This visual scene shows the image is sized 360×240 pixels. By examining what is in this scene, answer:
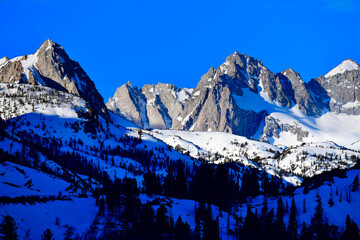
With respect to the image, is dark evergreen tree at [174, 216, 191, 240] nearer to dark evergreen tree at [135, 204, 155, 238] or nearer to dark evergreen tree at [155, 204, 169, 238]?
dark evergreen tree at [155, 204, 169, 238]

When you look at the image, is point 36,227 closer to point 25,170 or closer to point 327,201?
point 25,170

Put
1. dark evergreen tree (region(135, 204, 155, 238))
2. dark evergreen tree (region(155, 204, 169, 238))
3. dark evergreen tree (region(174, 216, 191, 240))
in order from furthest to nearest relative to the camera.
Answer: dark evergreen tree (region(174, 216, 191, 240)) < dark evergreen tree (region(155, 204, 169, 238)) < dark evergreen tree (region(135, 204, 155, 238))

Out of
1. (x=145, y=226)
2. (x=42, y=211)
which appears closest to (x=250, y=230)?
(x=145, y=226)

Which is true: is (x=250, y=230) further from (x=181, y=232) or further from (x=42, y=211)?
(x=42, y=211)

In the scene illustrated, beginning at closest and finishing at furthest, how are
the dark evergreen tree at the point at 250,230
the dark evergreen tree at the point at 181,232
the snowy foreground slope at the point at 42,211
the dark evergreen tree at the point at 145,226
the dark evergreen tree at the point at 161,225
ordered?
the snowy foreground slope at the point at 42,211
the dark evergreen tree at the point at 145,226
the dark evergreen tree at the point at 161,225
the dark evergreen tree at the point at 181,232
the dark evergreen tree at the point at 250,230

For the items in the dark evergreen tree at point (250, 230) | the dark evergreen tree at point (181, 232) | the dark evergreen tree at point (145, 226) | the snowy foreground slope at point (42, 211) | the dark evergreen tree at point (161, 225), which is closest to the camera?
the snowy foreground slope at point (42, 211)

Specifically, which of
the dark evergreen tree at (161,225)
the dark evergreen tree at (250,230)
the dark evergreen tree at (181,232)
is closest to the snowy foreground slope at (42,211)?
the dark evergreen tree at (161,225)

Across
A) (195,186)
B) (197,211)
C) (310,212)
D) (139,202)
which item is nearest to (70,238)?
(139,202)

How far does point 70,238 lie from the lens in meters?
76.1

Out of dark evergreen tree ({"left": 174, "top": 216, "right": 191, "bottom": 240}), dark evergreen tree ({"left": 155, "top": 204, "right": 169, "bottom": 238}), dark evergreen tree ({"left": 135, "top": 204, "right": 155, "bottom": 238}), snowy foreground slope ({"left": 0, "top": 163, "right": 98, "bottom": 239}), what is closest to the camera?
snowy foreground slope ({"left": 0, "top": 163, "right": 98, "bottom": 239})

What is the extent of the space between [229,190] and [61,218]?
8279 centimetres

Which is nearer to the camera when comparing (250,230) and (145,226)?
(145,226)

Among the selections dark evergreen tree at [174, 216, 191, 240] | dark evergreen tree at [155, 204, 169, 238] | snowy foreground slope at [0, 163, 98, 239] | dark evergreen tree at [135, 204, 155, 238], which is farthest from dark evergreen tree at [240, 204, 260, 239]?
snowy foreground slope at [0, 163, 98, 239]

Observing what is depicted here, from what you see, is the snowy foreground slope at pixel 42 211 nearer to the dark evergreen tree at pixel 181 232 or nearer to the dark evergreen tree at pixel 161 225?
the dark evergreen tree at pixel 161 225
